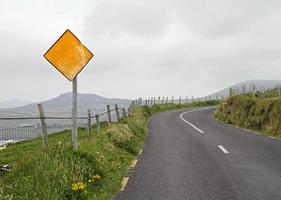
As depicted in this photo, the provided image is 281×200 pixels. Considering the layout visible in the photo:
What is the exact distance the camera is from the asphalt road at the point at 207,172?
7746 mm

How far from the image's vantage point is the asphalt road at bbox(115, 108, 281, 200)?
305 inches

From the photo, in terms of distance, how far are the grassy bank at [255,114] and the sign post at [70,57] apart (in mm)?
12613

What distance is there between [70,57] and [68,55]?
0.07m

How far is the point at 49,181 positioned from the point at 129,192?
5.65ft

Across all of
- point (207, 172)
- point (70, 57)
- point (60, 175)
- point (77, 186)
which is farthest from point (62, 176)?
point (207, 172)

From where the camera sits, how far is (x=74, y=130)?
10117 millimetres

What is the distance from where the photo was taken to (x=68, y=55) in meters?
10.0

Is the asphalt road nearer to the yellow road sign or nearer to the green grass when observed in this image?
the green grass

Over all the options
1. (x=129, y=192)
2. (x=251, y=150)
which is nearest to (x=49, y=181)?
Result: (x=129, y=192)

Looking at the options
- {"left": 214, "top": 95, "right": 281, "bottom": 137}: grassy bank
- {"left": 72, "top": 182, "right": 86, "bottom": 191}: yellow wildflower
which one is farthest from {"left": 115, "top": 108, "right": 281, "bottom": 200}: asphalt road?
{"left": 214, "top": 95, "right": 281, "bottom": 137}: grassy bank

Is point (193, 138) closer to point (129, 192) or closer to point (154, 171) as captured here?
point (154, 171)

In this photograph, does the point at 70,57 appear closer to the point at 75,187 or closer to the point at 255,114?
the point at 75,187

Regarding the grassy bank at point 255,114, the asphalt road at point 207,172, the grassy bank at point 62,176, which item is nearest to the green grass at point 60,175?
the grassy bank at point 62,176

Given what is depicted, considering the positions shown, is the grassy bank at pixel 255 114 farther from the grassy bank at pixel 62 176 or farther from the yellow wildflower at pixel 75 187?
the yellow wildflower at pixel 75 187
